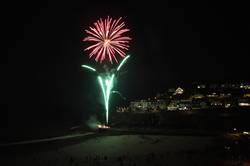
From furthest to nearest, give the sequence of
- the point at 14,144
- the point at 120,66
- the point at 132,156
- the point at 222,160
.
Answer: the point at 120,66
the point at 14,144
the point at 132,156
the point at 222,160

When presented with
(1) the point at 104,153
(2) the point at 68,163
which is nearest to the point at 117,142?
(1) the point at 104,153

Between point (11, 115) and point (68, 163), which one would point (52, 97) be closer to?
point (11, 115)

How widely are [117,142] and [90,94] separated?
199 feet

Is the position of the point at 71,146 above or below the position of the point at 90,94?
below

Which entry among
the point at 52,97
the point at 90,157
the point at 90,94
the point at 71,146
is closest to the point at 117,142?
the point at 71,146

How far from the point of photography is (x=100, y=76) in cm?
3669

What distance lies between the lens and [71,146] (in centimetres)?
2503

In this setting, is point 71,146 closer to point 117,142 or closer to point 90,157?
point 117,142

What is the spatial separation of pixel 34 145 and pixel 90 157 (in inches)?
238

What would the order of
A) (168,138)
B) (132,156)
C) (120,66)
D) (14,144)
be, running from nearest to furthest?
(132,156), (14,144), (168,138), (120,66)

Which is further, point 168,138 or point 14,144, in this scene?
point 168,138

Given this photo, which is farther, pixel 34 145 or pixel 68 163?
pixel 34 145

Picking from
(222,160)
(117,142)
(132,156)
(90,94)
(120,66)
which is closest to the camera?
(222,160)

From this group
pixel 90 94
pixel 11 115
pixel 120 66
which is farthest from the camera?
pixel 90 94
